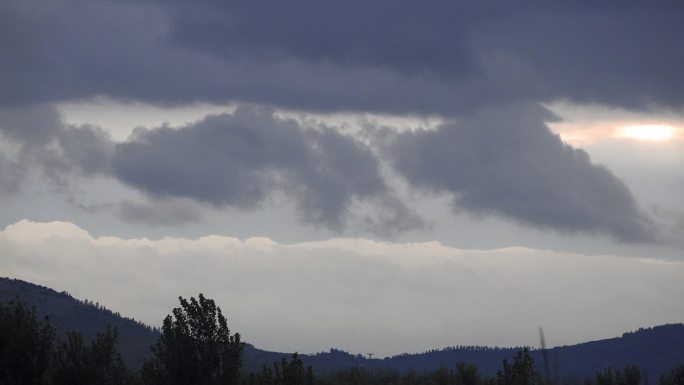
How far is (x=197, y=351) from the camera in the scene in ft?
367

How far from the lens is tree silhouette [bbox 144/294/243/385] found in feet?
359

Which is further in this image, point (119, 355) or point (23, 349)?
point (119, 355)

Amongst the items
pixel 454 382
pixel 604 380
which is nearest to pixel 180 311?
pixel 454 382

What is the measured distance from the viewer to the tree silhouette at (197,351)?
4311 inches

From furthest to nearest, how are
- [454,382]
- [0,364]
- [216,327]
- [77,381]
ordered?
[454,382] < [216,327] < [77,381] < [0,364]

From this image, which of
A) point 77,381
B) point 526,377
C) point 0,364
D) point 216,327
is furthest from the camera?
point 526,377

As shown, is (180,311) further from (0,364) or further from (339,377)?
(339,377)

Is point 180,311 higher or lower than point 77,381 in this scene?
higher

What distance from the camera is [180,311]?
11406cm

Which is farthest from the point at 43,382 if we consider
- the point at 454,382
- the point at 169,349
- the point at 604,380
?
the point at 604,380

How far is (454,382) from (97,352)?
225 feet

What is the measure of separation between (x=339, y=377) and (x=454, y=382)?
27285 millimetres

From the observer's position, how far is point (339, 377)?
618ft

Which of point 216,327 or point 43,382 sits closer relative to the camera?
point 43,382
